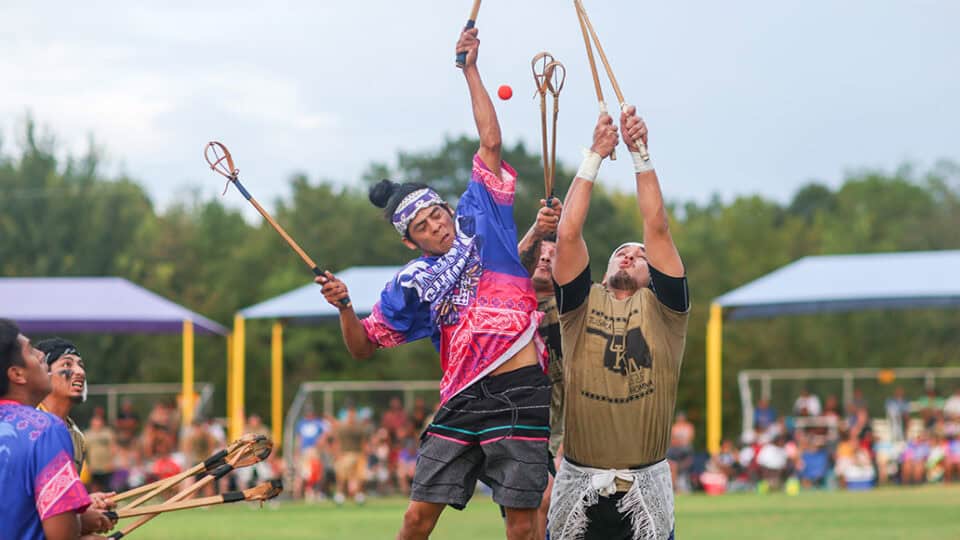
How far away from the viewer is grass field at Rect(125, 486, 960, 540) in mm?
15461

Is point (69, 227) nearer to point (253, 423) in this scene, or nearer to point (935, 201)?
point (253, 423)

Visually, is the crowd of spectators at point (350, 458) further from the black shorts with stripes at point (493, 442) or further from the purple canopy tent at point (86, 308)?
the black shorts with stripes at point (493, 442)

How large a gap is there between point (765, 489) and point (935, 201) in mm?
44750

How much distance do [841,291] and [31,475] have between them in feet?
73.0

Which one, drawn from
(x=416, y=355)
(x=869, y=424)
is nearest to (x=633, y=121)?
(x=869, y=424)

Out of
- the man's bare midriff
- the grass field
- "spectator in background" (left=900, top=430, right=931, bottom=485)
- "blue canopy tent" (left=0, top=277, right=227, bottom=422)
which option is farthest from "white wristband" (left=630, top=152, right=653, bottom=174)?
"spectator in background" (left=900, top=430, right=931, bottom=485)

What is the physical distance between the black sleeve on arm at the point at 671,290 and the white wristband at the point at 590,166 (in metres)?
0.56

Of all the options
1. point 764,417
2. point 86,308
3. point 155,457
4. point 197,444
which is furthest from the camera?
point 764,417

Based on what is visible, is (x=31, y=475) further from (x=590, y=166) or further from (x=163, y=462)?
(x=163, y=462)

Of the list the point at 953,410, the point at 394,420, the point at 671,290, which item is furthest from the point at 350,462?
the point at 671,290

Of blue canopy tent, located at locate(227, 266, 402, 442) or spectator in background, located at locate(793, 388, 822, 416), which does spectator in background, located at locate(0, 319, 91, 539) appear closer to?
blue canopy tent, located at locate(227, 266, 402, 442)

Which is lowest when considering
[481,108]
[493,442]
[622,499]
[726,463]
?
[726,463]

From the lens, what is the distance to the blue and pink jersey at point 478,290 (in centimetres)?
713

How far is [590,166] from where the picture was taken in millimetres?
6871
